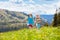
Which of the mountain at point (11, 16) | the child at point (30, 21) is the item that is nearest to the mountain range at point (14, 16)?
the mountain at point (11, 16)

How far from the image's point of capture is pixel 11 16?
944cm

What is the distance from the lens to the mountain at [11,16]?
9313mm

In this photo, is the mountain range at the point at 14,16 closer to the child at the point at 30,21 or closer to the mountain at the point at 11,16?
the mountain at the point at 11,16

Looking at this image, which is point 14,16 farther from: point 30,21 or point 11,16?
point 30,21

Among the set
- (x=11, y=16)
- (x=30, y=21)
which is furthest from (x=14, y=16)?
(x=30, y=21)

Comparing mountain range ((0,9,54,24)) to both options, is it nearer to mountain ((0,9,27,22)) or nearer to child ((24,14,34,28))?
mountain ((0,9,27,22))

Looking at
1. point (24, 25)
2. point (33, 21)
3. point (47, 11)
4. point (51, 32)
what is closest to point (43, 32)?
point (51, 32)

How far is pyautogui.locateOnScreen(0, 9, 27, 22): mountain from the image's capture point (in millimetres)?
9313

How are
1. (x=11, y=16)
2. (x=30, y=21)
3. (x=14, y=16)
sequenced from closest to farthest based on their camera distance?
1. (x=30, y=21)
2. (x=11, y=16)
3. (x=14, y=16)

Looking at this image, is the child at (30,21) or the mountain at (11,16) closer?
the child at (30,21)

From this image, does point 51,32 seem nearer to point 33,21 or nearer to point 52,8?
point 33,21

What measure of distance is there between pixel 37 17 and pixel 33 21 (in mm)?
228

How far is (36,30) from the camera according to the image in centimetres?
827

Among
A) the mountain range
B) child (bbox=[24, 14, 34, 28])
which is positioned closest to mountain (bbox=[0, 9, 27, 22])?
the mountain range
